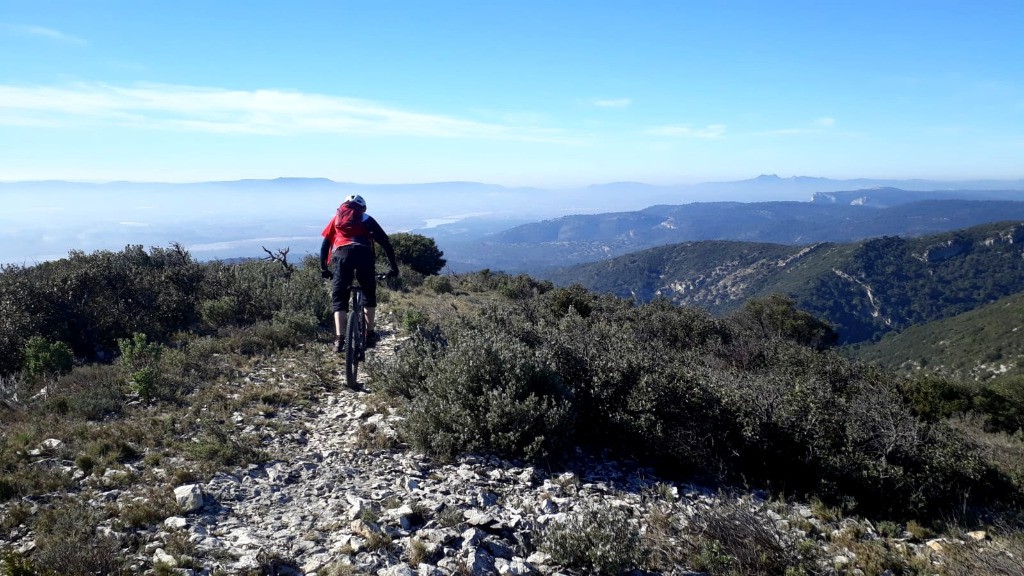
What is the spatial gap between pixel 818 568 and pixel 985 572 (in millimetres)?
980

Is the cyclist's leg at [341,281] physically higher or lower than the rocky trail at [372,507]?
higher

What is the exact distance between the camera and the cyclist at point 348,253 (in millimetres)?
6734

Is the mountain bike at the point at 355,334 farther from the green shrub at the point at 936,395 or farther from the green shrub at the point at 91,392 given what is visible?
the green shrub at the point at 936,395

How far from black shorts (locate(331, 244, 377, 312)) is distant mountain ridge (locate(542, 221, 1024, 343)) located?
2394 inches

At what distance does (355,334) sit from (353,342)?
0.11 metres

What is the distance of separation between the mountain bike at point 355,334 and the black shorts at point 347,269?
11 centimetres

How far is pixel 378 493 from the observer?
420cm

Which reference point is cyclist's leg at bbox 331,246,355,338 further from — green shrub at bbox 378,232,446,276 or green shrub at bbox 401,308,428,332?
green shrub at bbox 378,232,446,276

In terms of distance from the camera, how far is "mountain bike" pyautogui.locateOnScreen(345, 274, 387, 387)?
671cm

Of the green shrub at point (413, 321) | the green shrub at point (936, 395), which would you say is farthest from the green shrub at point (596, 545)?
the green shrub at point (936, 395)

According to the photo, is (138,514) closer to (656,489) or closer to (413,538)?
(413,538)

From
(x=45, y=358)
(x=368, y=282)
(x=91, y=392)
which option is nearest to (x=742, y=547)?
(x=368, y=282)

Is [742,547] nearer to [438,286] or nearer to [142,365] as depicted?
[142,365]

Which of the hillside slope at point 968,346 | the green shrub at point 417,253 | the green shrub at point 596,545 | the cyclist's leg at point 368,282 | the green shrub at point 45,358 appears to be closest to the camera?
the green shrub at point 596,545
